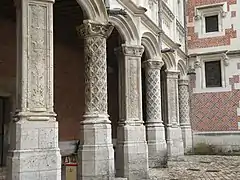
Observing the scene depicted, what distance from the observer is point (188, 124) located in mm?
15055

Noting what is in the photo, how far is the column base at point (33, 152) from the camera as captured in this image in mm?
4891

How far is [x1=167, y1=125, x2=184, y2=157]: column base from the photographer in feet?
40.3

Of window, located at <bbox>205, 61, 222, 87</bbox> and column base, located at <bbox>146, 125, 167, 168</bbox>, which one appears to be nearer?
column base, located at <bbox>146, 125, 167, 168</bbox>

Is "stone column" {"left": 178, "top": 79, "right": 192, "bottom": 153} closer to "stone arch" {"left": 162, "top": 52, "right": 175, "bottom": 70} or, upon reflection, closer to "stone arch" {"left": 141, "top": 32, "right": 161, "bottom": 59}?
"stone arch" {"left": 162, "top": 52, "right": 175, "bottom": 70}

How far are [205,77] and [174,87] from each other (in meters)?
3.57

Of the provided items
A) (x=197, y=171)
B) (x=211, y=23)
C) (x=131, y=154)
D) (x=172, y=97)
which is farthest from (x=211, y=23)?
(x=131, y=154)

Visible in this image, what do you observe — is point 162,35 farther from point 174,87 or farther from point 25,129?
point 25,129

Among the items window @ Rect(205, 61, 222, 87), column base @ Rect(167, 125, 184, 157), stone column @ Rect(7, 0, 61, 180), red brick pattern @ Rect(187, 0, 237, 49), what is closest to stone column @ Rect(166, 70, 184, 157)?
column base @ Rect(167, 125, 184, 157)

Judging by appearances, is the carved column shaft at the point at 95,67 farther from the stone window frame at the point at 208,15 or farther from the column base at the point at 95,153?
the stone window frame at the point at 208,15

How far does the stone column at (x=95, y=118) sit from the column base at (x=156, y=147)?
10.7 feet

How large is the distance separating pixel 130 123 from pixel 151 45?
288 centimetres

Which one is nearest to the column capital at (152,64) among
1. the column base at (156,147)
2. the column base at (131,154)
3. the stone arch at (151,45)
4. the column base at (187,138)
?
the stone arch at (151,45)

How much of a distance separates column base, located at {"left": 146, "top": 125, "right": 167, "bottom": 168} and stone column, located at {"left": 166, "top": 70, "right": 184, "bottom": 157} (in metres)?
1.91

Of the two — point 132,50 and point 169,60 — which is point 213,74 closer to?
point 169,60
